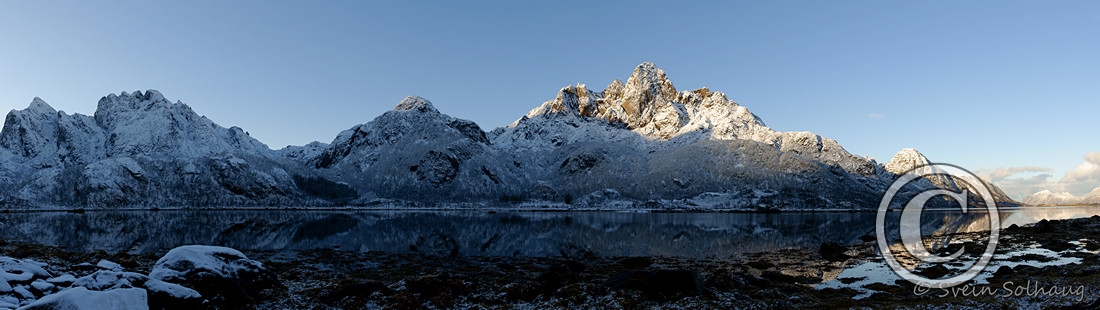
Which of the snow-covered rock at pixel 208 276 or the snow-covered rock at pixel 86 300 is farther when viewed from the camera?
the snow-covered rock at pixel 208 276

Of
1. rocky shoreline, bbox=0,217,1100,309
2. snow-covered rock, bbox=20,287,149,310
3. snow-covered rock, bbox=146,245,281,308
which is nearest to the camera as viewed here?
snow-covered rock, bbox=20,287,149,310

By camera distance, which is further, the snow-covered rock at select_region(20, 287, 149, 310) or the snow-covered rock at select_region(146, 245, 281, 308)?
the snow-covered rock at select_region(146, 245, 281, 308)

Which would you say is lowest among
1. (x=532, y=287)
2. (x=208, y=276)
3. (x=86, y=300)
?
(x=532, y=287)

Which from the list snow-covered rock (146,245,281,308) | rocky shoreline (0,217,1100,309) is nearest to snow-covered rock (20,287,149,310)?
rocky shoreline (0,217,1100,309)

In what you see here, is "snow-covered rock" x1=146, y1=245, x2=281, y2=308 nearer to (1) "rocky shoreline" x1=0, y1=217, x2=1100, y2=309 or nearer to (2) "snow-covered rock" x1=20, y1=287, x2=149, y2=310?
(1) "rocky shoreline" x1=0, y1=217, x2=1100, y2=309

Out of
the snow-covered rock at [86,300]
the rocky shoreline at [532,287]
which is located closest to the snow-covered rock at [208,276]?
the rocky shoreline at [532,287]

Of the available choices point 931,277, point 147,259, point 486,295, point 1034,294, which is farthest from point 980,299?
point 147,259

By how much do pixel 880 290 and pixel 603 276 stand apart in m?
A: 16.2

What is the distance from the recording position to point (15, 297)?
67.4 ft

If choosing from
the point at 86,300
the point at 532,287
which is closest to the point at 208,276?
the point at 86,300

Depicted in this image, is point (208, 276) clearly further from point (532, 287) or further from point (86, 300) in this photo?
point (532, 287)

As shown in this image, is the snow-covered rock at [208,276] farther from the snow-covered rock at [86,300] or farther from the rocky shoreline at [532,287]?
the snow-covered rock at [86,300]

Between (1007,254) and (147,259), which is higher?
(1007,254)

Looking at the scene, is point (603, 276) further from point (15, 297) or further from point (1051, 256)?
point (1051, 256)
